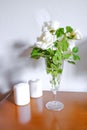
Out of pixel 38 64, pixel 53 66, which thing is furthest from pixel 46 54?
pixel 38 64

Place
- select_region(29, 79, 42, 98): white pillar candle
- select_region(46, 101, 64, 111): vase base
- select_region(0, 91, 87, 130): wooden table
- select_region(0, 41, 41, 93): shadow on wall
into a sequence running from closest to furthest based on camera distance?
1. select_region(0, 91, 87, 130): wooden table
2. select_region(46, 101, 64, 111): vase base
3. select_region(29, 79, 42, 98): white pillar candle
4. select_region(0, 41, 41, 93): shadow on wall

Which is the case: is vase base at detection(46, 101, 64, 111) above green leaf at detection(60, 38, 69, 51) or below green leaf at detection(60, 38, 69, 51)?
below

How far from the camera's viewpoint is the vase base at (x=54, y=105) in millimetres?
1031

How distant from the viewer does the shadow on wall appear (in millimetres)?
1280

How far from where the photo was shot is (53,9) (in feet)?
3.87

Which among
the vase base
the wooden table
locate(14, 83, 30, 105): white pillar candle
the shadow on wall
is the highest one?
the shadow on wall

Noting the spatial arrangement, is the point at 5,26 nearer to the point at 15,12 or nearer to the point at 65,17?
the point at 15,12

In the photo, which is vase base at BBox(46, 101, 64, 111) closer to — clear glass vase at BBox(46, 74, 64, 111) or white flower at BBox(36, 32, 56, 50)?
clear glass vase at BBox(46, 74, 64, 111)

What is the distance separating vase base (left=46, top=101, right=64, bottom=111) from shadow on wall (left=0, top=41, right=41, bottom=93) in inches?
11.3

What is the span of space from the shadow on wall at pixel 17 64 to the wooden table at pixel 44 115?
184 millimetres

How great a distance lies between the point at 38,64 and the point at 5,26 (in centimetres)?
34

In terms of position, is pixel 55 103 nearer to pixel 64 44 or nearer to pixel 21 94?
pixel 21 94

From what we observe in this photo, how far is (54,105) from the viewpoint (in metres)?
1.07

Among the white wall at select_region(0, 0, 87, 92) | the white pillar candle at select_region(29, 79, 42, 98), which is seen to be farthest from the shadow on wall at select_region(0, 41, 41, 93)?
the white pillar candle at select_region(29, 79, 42, 98)
